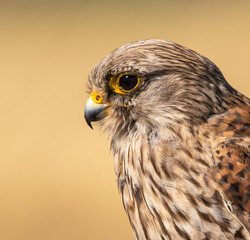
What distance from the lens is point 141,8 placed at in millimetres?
11648

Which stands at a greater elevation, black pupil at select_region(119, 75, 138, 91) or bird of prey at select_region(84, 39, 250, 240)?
black pupil at select_region(119, 75, 138, 91)

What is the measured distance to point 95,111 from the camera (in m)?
3.01

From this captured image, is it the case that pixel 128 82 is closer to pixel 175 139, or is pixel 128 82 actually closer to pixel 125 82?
pixel 125 82

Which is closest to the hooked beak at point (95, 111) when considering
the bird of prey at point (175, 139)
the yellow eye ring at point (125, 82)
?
the bird of prey at point (175, 139)


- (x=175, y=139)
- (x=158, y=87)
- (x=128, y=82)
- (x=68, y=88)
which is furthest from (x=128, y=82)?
(x=68, y=88)

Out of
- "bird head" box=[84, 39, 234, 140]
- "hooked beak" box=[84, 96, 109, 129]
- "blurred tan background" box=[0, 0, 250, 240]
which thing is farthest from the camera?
"blurred tan background" box=[0, 0, 250, 240]

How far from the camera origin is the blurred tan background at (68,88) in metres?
7.08

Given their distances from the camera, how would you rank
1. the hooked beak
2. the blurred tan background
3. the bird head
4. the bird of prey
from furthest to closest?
the blurred tan background < the hooked beak < the bird head < the bird of prey

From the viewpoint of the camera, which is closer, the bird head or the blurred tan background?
the bird head

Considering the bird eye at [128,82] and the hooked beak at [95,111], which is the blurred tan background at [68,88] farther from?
the bird eye at [128,82]

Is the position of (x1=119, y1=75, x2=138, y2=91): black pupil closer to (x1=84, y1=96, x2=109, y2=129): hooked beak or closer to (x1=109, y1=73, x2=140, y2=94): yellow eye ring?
(x1=109, y1=73, x2=140, y2=94): yellow eye ring

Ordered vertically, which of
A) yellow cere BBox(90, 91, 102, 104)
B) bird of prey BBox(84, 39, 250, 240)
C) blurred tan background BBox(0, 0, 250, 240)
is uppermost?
blurred tan background BBox(0, 0, 250, 240)

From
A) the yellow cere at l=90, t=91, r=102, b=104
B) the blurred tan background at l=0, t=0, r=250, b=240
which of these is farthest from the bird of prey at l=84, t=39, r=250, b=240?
the blurred tan background at l=0, t=0, r=250, b=240

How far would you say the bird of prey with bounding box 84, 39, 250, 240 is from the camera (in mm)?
2686
